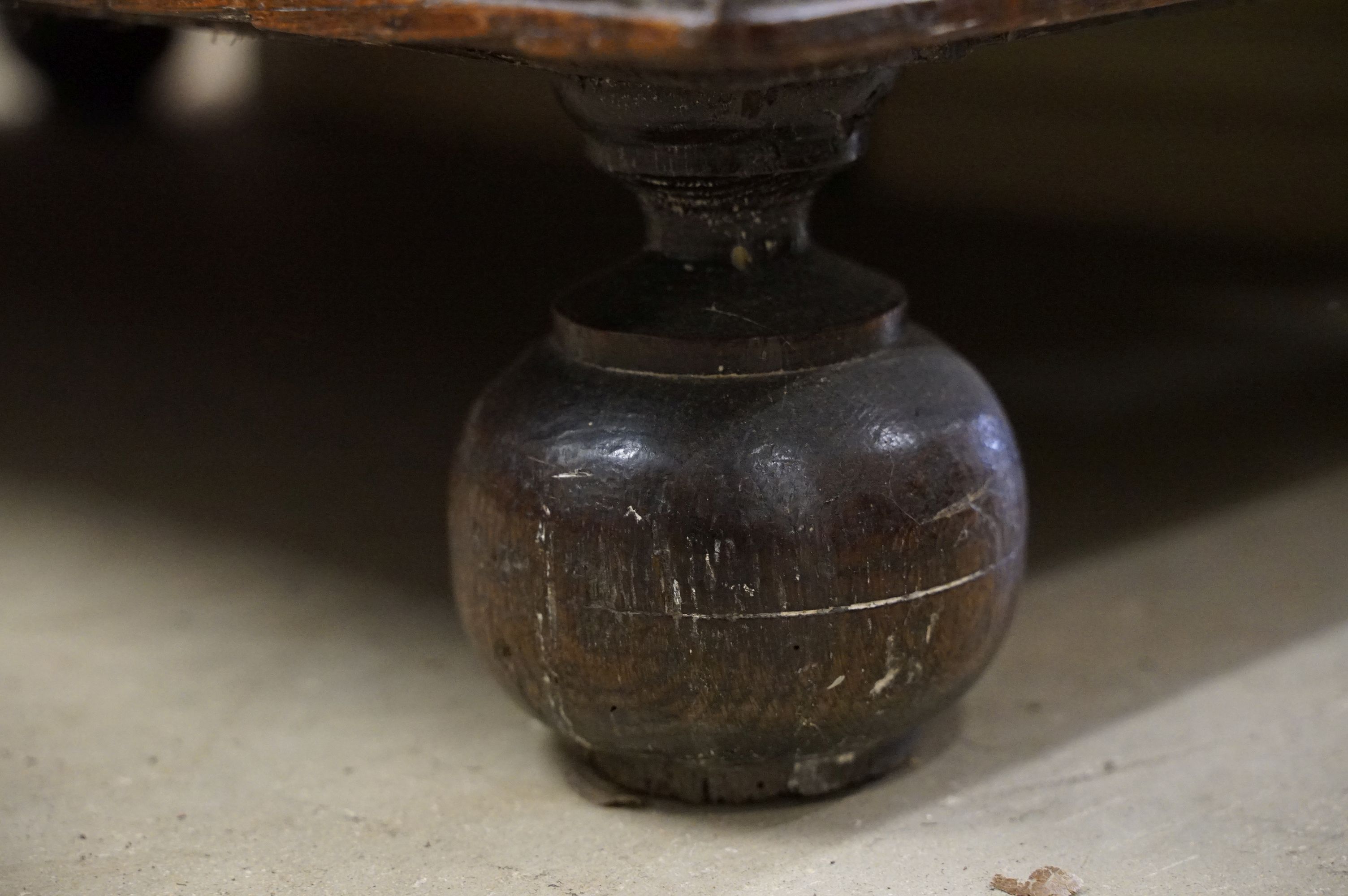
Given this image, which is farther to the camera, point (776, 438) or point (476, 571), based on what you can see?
point (476, 571)

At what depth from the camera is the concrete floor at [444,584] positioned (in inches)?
52.2

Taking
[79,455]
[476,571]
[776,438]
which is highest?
[776,438]

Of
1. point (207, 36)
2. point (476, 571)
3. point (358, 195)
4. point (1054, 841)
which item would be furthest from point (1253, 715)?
point (207, 36)

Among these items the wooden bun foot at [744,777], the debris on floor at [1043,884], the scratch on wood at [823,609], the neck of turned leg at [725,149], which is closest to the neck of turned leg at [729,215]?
the neck of turned leg at [725,149]

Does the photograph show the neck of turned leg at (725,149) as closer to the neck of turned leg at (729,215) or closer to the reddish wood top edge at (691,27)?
the neck of turned leg at (729,215)

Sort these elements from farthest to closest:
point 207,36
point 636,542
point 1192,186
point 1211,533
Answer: point 207,36 → point 1192,186 → point 1211,533 → point 636,542

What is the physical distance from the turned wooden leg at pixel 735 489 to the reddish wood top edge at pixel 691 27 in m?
0.21

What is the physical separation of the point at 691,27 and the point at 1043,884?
74 centimetres

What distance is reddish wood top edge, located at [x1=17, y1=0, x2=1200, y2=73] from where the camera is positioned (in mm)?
922

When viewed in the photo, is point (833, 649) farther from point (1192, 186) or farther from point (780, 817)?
point (1192, 186)

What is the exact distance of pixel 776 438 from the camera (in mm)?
1246

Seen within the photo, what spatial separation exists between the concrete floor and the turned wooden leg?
13 cm

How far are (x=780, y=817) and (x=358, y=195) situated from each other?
88.9 inches

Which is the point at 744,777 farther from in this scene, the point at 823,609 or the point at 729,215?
the point at 729,215
